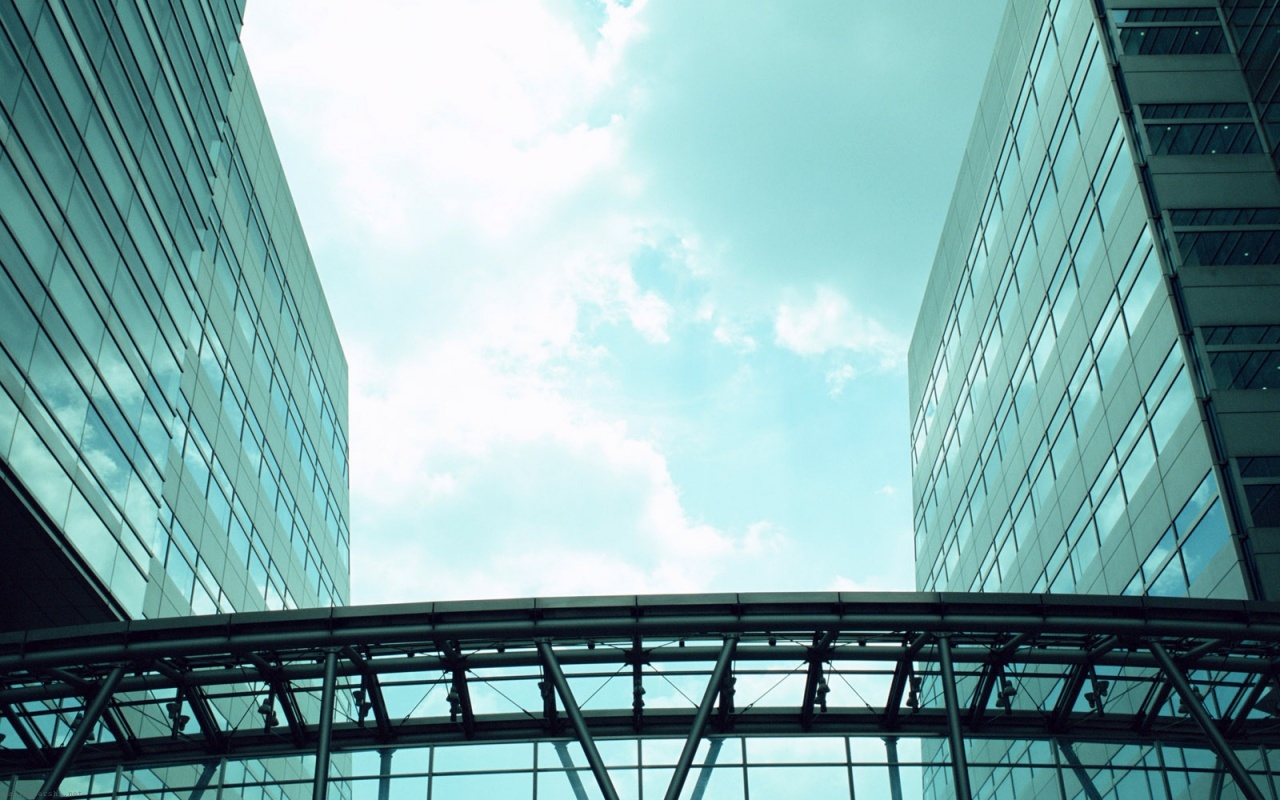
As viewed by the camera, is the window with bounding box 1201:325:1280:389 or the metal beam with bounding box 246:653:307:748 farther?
the window with bounding box 1201:325:1280:389

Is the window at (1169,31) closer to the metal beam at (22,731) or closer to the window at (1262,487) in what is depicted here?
the window at (1262,487)

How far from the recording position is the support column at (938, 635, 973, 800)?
78.3 feet

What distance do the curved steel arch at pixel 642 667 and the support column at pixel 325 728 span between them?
0.18 ft

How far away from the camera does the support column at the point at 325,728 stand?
23781 millimetres

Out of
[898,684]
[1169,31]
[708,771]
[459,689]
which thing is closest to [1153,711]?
[898,684]

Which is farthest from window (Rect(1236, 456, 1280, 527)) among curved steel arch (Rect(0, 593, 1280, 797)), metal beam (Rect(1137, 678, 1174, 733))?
metal beam (Rect(1137, 678, 1174, 733))

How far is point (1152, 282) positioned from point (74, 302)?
26633 mm

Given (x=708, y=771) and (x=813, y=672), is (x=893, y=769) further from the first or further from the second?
(x=708, y=771)

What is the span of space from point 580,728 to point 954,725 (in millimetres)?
7004

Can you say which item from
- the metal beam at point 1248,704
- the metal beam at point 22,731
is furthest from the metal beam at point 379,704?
the metal beam at point 1248,704

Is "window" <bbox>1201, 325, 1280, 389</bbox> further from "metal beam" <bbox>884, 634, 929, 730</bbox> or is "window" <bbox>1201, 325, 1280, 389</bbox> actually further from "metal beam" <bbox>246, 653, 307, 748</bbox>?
"metal beam" <bbox>246, 653, 307, 748</bbox>

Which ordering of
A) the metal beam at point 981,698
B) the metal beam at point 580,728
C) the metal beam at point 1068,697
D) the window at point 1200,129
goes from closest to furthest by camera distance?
the metal beam at point 580,728 → the metal beam at point 1068,697 → the metal beam at point 981,698 → the window at point 1200,129

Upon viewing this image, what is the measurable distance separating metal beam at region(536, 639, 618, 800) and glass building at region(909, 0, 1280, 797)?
A: 8.10 m

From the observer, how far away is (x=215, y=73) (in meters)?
42.5
